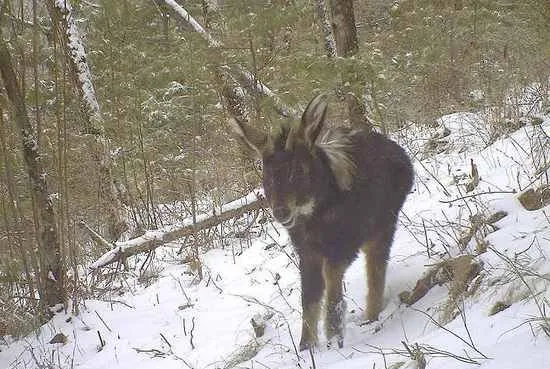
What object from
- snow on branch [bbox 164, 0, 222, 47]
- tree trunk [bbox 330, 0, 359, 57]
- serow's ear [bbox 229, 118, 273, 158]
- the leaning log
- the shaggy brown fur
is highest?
snow on branch [bbox 164, 0, 222, 47]

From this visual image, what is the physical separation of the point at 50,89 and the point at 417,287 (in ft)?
28.2

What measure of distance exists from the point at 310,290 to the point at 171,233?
3.04m

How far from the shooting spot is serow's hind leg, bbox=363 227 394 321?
4.32 metres

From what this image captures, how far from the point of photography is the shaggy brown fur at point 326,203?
12.7 feet

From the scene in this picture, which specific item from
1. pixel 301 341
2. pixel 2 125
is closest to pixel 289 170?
pixel 301 341

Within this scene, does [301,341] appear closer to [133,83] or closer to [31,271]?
[31,271]

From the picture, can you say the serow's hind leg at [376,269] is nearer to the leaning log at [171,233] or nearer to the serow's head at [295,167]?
the serow's head at [295,167]

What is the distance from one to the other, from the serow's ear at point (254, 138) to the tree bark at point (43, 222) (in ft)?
10.4

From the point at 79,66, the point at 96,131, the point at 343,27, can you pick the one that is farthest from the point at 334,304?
the point at 79,66

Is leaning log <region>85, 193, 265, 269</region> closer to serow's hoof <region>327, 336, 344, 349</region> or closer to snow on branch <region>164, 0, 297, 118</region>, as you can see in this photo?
snow on branch <region>164, 0, 297, 118</region>

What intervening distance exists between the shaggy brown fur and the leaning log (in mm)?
2820

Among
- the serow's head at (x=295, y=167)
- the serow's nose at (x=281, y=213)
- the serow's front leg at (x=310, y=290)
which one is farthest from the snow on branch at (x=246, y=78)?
the serow's nose at (x=281, y=213)

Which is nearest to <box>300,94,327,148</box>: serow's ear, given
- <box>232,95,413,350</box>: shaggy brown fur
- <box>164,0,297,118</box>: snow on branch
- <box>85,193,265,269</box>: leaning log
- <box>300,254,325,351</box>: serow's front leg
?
<box>232,95,413,350</box>: shaggy brown fur

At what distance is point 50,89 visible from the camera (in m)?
10.5
